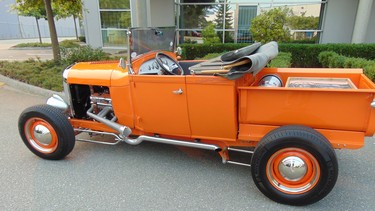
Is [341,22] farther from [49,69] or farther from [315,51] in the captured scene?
[49,69]

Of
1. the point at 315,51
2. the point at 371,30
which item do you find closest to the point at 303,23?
the point at 371,30

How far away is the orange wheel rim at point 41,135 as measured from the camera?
3.27 metres

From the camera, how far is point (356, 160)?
10.9 ft

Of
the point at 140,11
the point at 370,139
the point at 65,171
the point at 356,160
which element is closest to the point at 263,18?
the point at 140,11

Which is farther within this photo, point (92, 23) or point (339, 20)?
point (92, 23)

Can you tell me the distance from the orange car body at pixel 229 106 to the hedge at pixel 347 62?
2.62m

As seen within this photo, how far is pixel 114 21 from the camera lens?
13.9 m

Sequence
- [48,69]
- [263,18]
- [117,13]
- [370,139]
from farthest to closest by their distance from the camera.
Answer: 1. [117,13]
2. [263,18]
3. [48,69]
4. [370,139]

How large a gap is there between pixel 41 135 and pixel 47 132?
0.10 metres

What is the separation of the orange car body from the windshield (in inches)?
4.9

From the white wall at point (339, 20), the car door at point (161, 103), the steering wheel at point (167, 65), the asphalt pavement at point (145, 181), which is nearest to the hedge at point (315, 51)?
the white wall at point (339, 20)

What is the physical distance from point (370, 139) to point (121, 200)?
3558 millimetres

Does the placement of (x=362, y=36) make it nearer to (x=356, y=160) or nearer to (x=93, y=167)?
(x=356, y=160)

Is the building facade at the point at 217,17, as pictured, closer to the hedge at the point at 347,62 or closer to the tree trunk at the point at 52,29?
the tree trunk at the point at 52,29
